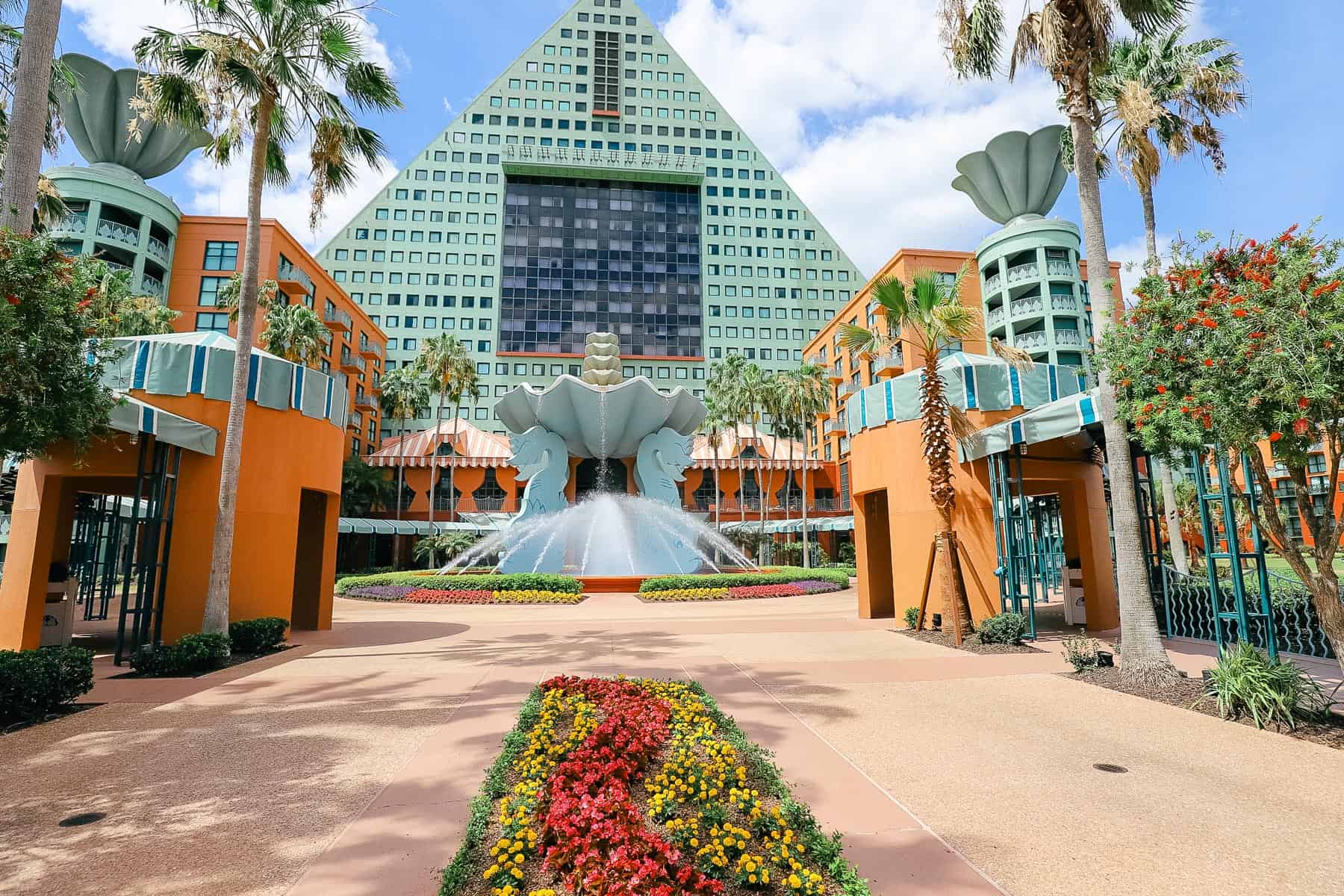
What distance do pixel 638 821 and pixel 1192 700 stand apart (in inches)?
280

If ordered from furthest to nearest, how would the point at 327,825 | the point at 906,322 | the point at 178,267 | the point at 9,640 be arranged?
the point at 178,267 → the point at 906,322 → the point at 9,640 → the point at 327,825

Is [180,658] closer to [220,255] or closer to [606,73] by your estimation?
[220,255]

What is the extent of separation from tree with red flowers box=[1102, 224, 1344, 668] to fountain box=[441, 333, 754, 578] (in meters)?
20.9

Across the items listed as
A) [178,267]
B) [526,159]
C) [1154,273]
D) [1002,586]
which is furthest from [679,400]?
[526,159]

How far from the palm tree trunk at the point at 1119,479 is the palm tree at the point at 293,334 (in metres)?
31.8

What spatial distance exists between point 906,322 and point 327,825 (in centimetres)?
1235

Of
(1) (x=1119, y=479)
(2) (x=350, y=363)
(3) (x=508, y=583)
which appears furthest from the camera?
(2) (x=350, y=363)

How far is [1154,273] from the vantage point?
→ 7.70m

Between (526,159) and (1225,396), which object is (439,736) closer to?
(1225,396)

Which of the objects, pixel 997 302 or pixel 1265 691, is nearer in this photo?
pixel 1265 691

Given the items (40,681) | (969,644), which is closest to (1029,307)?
(969,644)

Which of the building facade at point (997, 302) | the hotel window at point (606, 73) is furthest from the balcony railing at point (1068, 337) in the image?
the hotel window at point (606, 73)

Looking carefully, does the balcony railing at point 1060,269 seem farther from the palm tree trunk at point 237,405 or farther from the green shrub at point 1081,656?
the palm tree trunk at point 237,405

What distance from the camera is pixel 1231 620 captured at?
476 inches
